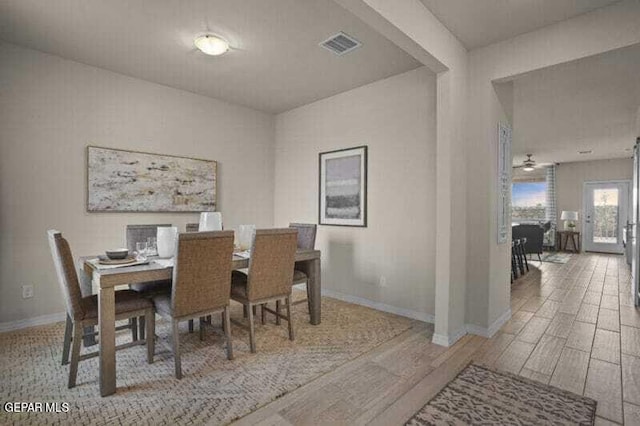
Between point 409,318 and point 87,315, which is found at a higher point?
point 87,315

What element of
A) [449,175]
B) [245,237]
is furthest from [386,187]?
[245,237]

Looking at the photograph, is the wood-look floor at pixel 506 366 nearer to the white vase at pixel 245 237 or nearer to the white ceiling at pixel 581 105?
the white vase at pixel 245 237

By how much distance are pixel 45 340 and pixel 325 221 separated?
3.08 m

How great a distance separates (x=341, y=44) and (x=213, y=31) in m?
1.11

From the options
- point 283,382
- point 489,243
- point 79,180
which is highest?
point 79,180

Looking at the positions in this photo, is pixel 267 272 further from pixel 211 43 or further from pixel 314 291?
pixel 211 43

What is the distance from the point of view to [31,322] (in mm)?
3145

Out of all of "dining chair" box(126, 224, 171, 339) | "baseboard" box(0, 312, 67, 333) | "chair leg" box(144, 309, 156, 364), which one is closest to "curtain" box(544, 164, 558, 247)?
"dining chair" box(126, 224, 171, 339)

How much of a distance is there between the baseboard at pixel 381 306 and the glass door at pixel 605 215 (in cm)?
846

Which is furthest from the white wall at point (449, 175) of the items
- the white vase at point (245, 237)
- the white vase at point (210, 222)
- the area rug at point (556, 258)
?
the area rug at point (556, 258)

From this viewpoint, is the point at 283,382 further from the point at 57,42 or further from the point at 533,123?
the point at 533,123

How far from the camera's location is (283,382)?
2.19 metres

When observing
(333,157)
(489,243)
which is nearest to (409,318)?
(489,243)

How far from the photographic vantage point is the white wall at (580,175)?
852 cm
